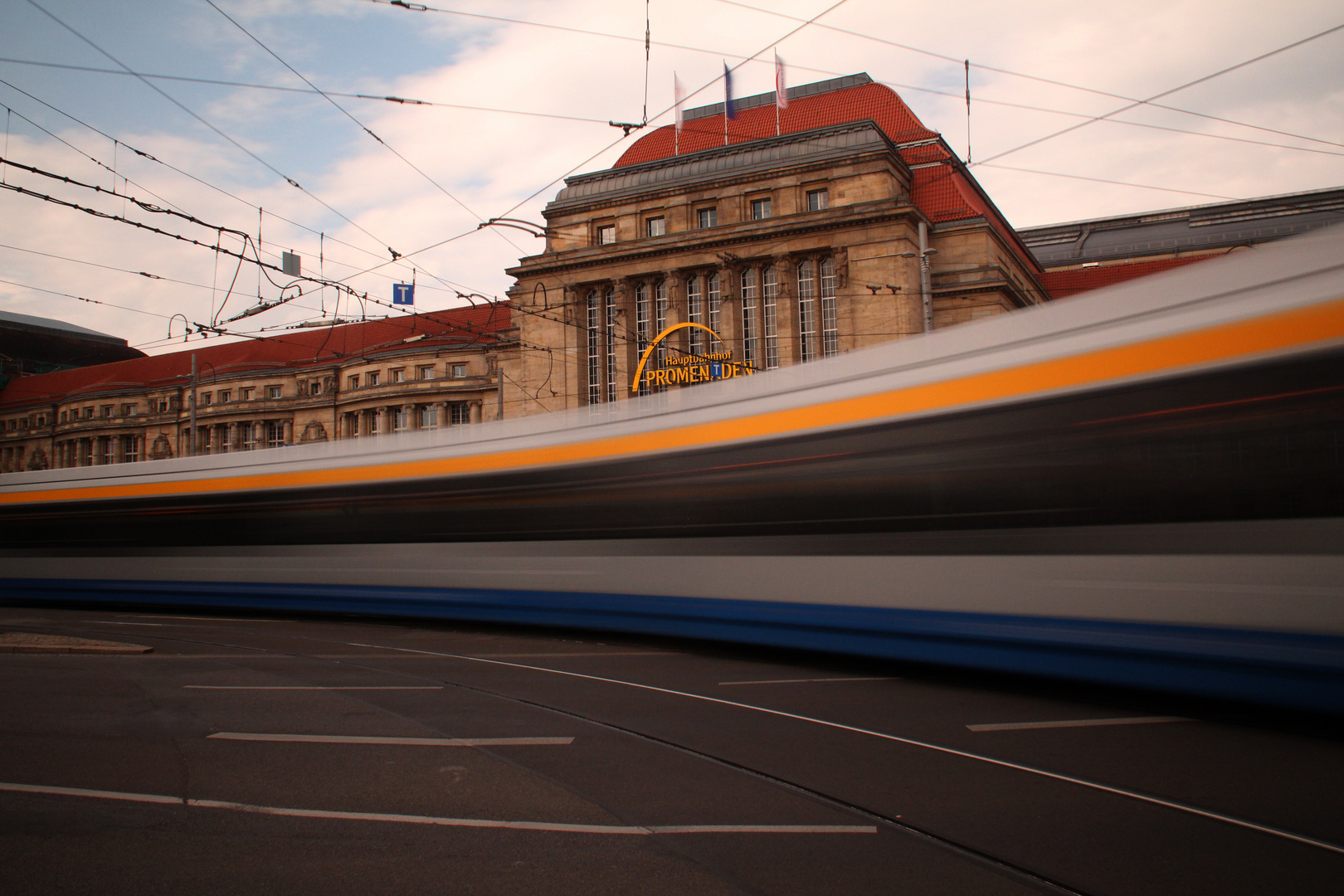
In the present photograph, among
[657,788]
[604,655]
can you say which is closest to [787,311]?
[604,655]

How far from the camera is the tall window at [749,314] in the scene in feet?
141

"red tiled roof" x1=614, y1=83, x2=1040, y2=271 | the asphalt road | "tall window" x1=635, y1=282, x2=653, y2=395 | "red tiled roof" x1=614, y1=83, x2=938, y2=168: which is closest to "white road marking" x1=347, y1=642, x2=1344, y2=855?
the asphalt road

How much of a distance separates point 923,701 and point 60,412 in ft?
271

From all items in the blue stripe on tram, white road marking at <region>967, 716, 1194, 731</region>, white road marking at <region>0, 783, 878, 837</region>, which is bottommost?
white road marking at <region>0, 783, 878, 837</region>

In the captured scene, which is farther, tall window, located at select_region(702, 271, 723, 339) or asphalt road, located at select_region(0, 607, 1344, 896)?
tall window, located at select_region(702, 271, 723, 339)

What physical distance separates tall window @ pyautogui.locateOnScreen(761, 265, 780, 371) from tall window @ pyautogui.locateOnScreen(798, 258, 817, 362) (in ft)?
3.54

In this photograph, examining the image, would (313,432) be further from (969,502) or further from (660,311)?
(969,502)

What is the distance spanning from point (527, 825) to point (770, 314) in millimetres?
40066

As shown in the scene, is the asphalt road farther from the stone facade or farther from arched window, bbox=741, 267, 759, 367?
arched window, bbox=741, 267, 759, 367

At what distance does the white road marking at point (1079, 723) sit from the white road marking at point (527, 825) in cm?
222

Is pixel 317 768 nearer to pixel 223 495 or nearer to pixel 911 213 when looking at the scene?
pixel 223 495

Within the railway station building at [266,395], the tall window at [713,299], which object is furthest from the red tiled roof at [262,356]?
the tall window at [713,299]

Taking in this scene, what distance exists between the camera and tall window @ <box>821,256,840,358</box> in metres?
41.2

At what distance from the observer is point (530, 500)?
10930mm
